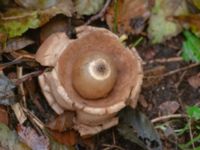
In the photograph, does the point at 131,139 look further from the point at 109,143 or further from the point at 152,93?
the point at 152,93

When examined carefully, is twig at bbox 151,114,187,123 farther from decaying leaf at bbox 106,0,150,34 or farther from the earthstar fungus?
decaying leaf at bbox 106,0,150,34

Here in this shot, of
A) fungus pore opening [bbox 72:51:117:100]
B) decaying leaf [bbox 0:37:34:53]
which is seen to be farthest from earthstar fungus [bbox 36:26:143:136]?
decaying leaf [bbox 0:37:34:53]

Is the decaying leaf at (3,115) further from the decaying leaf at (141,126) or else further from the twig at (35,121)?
the decaying leaf at (141,126)

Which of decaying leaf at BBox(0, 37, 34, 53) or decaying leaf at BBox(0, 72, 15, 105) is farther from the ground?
decaying leaf at BBox(0, 37, 34, 53)

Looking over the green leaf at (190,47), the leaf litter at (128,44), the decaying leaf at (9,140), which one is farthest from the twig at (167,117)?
the decaying leaf at (9,140)

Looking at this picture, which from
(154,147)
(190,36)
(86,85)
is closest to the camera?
(86,85)

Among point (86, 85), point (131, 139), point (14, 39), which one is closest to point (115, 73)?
point (86, 85)
